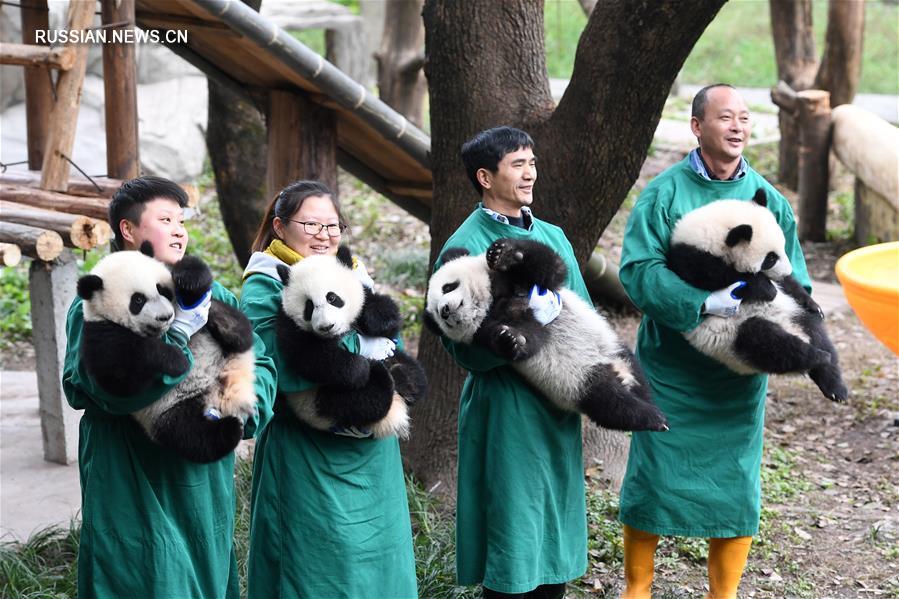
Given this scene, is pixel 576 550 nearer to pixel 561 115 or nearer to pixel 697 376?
pixel 697 376

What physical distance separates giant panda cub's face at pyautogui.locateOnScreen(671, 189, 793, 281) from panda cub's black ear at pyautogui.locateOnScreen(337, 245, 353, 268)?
124 cm

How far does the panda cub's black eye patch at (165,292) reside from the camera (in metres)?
2.73

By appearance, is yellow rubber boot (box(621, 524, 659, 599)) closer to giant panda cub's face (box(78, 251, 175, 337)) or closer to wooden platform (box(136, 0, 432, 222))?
giant panda cub's face (box(78, 251, 175, 337))

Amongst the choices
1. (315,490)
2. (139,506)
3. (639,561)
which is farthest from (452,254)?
(639,561)

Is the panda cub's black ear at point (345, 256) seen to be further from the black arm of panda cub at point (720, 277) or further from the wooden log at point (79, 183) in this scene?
the wooden log at point (79, 183)

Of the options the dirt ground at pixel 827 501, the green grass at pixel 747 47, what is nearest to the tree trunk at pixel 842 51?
the dirt ground at pixel 827 501

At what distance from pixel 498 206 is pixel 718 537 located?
1.50 m

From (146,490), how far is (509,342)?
3.67 feet

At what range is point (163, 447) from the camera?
2.89 m

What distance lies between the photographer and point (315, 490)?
309 cm

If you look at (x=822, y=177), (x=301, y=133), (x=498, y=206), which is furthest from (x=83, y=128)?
(x=498, y=206)

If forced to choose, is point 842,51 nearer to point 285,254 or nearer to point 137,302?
point 285,254

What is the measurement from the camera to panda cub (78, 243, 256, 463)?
2.63 m

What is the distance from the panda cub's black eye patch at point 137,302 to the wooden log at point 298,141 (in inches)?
140
